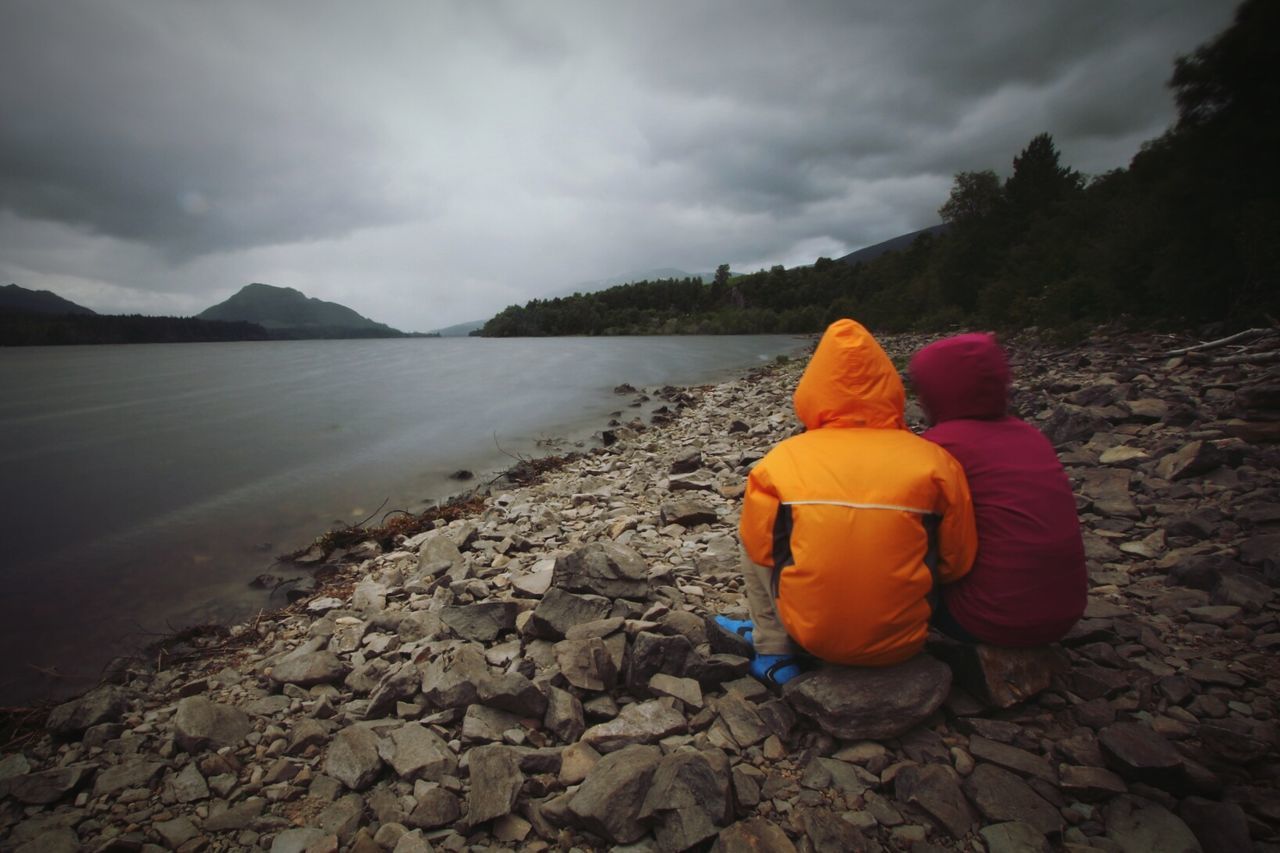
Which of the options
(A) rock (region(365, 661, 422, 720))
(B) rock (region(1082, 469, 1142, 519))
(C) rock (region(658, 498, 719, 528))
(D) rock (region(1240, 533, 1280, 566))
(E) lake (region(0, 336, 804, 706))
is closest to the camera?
(A) rock (region(365, 661, 422, 720))

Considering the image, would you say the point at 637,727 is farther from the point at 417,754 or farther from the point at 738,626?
the point at 417,754

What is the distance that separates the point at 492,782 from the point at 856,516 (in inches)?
92.2

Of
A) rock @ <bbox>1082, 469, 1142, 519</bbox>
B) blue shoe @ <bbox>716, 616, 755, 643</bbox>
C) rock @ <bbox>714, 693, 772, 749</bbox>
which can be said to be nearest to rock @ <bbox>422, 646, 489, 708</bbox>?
rock @ <bbox>714, 693, 772, 749</bbox>

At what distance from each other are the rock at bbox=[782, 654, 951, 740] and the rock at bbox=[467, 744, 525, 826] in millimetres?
1622

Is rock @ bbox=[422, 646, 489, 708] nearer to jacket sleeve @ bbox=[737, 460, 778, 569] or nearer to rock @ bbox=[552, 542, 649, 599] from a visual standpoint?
rock @ bbox=[552, 542, 649, 599]

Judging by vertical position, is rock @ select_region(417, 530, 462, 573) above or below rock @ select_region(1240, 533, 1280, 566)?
below

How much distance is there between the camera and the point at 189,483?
38.9 feet

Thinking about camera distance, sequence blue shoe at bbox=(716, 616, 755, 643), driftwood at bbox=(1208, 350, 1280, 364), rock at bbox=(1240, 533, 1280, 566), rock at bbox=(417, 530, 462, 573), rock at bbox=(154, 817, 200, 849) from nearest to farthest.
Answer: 1. rock at bbox=(154, 817, 200, 849)
2. blue shoe at bbox=(716, 616, 755, 643)
3. rock at bbox=(1240, 533, 1280, 566)
4. rock at bbox=(417, 530, 462, 573)
5. driftwood at bbox=(1208, 350, 1280, 364)

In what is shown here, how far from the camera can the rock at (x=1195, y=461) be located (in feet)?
18.3

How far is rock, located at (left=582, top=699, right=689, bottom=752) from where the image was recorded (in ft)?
9.43

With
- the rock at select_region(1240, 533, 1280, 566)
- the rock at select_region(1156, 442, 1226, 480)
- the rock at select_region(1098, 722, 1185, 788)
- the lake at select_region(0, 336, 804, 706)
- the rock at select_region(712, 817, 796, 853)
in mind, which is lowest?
the lake at select_region(0, 336, 804, 706)

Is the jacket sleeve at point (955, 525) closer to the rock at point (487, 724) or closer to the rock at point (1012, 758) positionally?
the rock at point (1012, 758)

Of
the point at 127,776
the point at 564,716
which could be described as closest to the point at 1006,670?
the point at 564,716

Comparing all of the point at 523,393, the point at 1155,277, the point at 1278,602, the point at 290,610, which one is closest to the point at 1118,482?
the point at 1278,602
